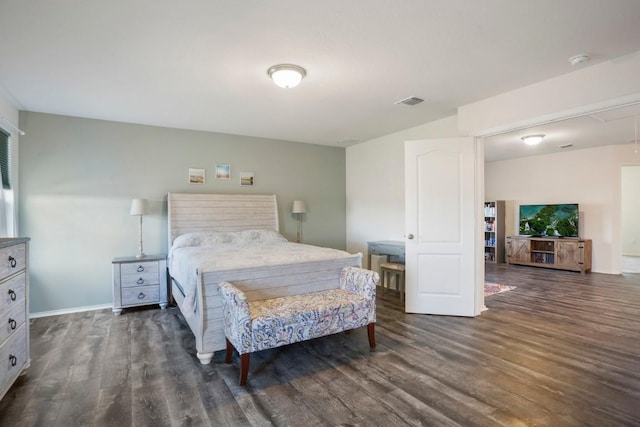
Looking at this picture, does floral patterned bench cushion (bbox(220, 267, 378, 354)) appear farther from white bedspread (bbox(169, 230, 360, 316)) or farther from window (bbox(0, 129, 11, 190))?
window (bbox(0, 129, 11, 190))

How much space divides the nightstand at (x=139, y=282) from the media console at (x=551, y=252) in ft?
24.0

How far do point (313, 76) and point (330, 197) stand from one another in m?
3.31

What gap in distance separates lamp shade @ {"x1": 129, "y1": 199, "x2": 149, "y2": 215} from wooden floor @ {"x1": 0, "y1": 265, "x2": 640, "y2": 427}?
4.43ft

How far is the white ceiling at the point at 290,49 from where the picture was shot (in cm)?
209

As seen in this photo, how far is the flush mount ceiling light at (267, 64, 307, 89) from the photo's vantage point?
2.85 metres

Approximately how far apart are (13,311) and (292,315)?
1925mm

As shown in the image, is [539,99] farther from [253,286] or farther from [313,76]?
[253,286]

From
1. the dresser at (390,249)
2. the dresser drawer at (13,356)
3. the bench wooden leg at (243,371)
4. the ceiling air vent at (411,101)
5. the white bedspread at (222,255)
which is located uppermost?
the ceiling air vent at (411,101)

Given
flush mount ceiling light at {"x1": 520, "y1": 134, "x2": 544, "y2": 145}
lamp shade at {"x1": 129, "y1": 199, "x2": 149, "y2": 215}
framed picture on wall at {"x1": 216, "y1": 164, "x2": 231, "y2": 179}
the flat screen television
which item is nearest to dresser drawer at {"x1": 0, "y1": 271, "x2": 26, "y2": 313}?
lamp shade at {"x1": 129, "y1": 199, "x2": 149, "y2": 215}

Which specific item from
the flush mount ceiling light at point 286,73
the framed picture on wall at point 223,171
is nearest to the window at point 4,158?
the framed picture on wall at point 223,171

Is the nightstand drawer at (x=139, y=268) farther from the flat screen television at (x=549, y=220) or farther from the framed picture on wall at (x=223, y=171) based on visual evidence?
the flat screen television at (x=549, y=220)

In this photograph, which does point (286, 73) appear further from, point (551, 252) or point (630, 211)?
point (630, 211)

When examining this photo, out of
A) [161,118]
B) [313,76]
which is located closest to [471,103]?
[313,76]

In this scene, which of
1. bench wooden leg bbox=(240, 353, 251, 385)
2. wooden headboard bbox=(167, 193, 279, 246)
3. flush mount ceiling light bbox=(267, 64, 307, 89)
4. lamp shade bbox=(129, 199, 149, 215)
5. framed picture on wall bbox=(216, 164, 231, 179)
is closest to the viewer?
bench wooden leg bbox=(240, 353, 251, 385)
